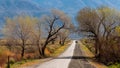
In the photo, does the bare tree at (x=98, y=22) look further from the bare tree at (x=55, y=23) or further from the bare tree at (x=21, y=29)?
the bare tree at (x=21, y=29)

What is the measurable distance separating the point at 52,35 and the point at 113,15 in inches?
559

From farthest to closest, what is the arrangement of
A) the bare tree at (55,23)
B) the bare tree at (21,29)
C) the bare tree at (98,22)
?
1. the bare tree at (55,23)
2. the bare tree at (21,29)
3. the bare tree at (98,22)

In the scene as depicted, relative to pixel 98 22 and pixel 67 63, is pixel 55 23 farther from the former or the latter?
pixel 67 63

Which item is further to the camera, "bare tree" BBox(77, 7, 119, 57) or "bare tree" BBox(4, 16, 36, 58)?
"bare tree" BBox(4, 16, 36, 58)

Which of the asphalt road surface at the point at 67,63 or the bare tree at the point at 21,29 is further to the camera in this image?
the bare tree at the point at 21,29

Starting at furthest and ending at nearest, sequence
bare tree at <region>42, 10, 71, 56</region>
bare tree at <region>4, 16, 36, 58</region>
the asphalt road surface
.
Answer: bare tree at <region>42, 10, 71, 56</region> < bare tree at <region>4, 16, 36, 58</region> < the asphalt road surface

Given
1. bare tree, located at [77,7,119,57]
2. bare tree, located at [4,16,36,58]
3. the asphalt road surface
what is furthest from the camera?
bare tree, located at [4,16,36,58]

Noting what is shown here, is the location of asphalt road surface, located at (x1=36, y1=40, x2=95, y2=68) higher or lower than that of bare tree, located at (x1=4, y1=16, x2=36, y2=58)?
lower

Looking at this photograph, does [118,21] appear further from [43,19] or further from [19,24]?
[19,24]

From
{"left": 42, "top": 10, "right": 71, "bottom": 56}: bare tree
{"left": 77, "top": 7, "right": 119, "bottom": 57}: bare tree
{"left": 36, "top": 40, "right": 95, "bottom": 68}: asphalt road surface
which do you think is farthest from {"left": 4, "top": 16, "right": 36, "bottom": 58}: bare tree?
{"left": 36, "top": 40, "right": 95, "bottom": 68}: asphalt road surface

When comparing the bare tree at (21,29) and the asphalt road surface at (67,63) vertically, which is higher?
the bare tree at (21,29)

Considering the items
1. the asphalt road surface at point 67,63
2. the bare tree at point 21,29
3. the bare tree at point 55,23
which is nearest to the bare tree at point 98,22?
the asphalt road surface at point 67,63

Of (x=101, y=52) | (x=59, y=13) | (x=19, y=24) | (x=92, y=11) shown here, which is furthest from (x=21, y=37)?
(x=101, y=52)

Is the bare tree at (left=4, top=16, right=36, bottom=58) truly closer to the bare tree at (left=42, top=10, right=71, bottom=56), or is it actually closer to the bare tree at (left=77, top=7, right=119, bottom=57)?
the bare tree at (left=42, top=10, right=71, bottom=56)
